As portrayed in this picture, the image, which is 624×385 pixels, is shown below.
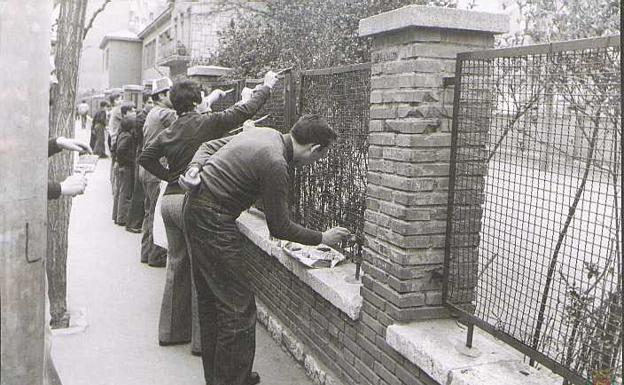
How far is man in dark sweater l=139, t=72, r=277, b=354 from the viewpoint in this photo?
505cm

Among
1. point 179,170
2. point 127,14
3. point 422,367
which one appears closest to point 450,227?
point 422,367

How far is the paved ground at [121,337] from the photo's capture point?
4.71 meters

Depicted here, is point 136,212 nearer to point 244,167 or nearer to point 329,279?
point 329,279

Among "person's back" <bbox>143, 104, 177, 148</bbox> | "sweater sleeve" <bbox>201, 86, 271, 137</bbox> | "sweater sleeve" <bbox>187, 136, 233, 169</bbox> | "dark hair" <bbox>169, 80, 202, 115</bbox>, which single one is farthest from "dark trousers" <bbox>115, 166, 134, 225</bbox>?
"sweater sleeve" <bbox>187, 136, 233, 169</bbox>

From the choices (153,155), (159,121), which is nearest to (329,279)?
(153,155)

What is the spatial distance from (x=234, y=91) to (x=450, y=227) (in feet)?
14.6

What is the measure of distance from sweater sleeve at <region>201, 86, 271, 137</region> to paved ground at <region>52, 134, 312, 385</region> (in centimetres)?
188

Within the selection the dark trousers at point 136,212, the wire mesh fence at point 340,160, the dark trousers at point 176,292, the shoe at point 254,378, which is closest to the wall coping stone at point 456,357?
the wire mesh fence at point 340,160

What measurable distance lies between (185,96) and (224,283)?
1.78 meters

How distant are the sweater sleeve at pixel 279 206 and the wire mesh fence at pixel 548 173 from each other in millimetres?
910

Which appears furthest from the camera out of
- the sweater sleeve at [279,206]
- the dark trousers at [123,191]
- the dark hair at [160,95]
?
the dark trousers at [123,191]

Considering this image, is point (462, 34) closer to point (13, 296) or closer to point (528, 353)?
point (528, 353)

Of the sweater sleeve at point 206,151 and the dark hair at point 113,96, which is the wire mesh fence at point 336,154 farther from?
the dark hair at point 113,96

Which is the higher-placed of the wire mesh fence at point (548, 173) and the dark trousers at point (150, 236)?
the wire mesh fence at point (548, 173)
